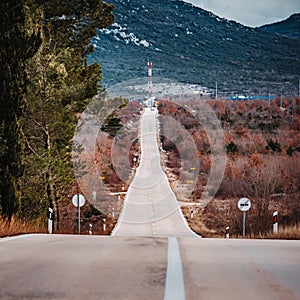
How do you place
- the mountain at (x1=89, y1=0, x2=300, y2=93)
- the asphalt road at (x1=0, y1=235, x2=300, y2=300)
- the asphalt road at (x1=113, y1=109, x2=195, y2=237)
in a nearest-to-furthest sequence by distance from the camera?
1. the asphalt road at (x1=0, y1=235, x2=300, y2=300)
2. the asphalt road at (x1=113, y1=109, x2=195, y2=237)
3. the mountain at (x1=89, y1=0, x2=300, y2=93)

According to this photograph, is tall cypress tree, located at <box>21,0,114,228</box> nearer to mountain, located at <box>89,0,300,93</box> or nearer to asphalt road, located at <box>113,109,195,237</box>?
asphalt road, located at <box>113,109,195,237</box>

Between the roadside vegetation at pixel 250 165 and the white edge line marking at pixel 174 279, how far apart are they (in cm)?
736

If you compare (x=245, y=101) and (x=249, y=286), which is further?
(x=245, y=101)

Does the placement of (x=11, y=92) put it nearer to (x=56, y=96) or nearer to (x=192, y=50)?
(x=56, y=96)

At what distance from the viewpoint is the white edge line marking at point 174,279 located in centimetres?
463

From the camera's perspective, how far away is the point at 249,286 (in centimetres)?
519

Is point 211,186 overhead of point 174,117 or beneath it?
beneath

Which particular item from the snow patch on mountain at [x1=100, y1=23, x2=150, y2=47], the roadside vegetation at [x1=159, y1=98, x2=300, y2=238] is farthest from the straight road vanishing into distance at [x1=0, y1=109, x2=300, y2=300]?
the snow patch on mountain at [x1=100, y1=23, x2=150, y2=47]

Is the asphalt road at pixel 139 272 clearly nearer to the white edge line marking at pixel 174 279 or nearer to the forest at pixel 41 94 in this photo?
the white edge line marking at pixel 174 279

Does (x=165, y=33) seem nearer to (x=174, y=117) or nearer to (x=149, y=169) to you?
(x=174, y=117)

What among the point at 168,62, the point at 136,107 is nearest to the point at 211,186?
the point at 136,107

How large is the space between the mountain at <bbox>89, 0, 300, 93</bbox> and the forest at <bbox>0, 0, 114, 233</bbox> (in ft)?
181

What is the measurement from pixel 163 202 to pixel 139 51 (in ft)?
245

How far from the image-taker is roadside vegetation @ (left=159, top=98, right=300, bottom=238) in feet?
109
